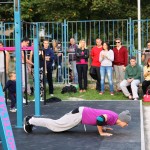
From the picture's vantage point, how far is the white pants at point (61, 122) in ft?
27.4

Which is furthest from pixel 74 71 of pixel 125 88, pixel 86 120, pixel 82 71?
pixel 86 120

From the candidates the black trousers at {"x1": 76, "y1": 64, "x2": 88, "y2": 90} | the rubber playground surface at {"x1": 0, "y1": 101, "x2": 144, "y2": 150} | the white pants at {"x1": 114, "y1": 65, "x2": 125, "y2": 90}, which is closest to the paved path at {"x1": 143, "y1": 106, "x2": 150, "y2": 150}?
the rubber playground surface at {"x1": 0, "y1": 101, "x2": 144, "y2": 150}

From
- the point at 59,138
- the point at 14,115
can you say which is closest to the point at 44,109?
the point at 14,115

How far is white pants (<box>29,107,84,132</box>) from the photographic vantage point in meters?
8.36

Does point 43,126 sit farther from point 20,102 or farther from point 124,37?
point 124,37

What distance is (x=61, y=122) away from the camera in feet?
28.1

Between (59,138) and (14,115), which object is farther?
(14,115)

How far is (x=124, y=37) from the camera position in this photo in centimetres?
1842

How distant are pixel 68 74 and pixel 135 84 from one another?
10.8 feet

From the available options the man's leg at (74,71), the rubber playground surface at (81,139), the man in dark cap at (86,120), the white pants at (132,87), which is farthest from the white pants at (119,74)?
the man in dark cap at (86,120)

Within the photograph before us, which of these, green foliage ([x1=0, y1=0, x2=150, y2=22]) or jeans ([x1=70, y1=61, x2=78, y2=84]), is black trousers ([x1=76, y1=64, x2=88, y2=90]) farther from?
green foliage ([x1=0, y1=0, x2=150, y2=22])

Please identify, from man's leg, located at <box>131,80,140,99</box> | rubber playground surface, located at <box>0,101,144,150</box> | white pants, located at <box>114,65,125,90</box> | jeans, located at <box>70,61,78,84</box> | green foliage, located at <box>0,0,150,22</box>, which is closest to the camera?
rubber playground surface, located at <box>0,101,144,150</box>

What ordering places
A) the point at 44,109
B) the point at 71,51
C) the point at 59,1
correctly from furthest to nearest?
1. the point at 59,1
2. the point at 71,51
3. the point at 44,109

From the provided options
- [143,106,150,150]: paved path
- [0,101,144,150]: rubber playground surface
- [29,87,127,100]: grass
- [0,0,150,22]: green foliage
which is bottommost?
[143,106,150,150]: paved path
